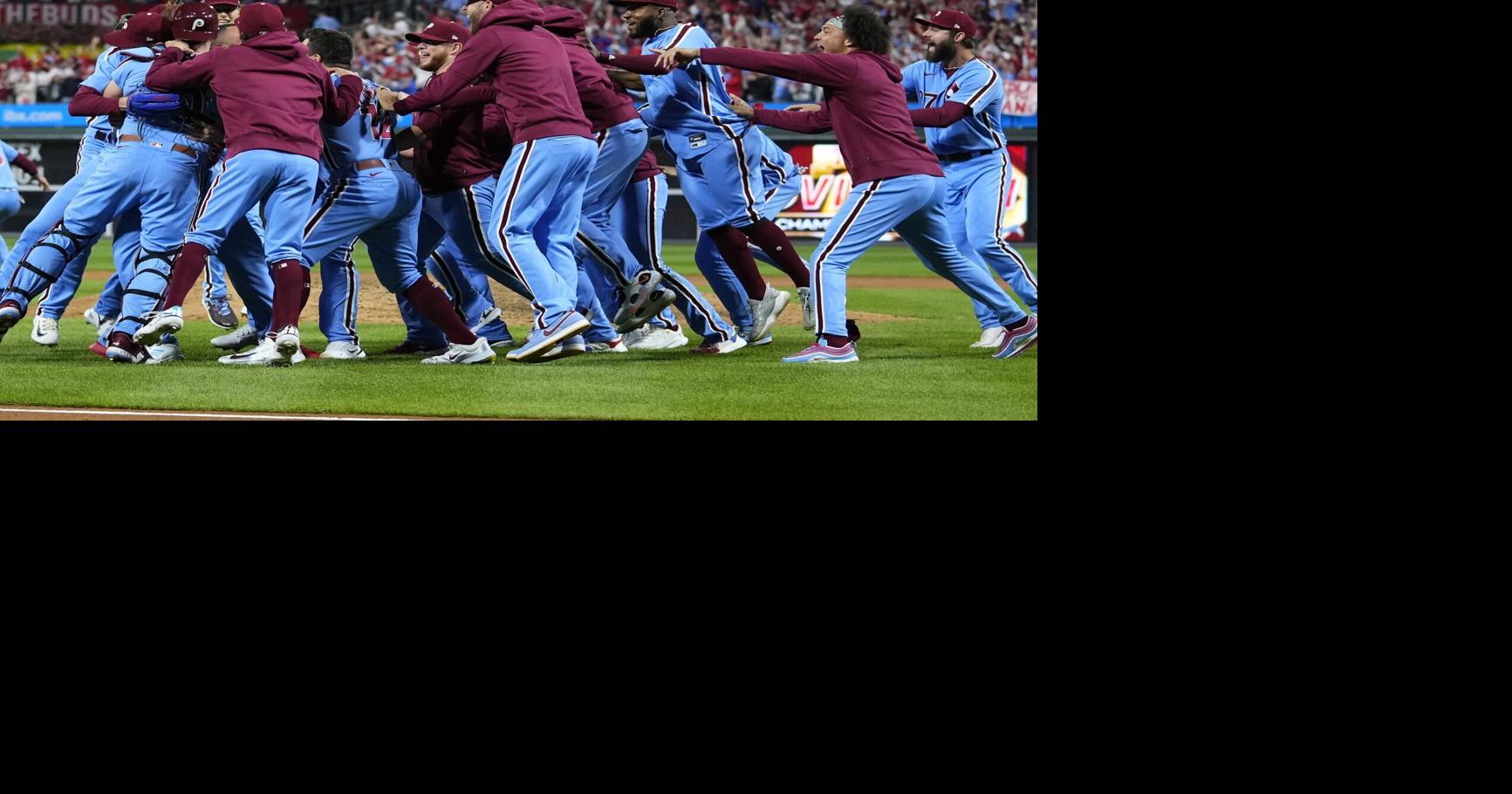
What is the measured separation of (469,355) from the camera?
5.60 metres

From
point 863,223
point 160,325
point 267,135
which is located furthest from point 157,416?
point 863,223

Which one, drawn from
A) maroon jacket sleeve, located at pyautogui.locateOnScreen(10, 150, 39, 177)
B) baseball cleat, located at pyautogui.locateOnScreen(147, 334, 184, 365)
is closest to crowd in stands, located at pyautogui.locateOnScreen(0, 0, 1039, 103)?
maroon jacket sleeve, located at pyautogui.locateOnScreen(10, 150, 39, 177)

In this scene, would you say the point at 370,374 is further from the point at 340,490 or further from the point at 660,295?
the point at 340,490

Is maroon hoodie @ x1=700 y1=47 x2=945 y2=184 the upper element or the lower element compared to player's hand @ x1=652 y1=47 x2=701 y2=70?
lower

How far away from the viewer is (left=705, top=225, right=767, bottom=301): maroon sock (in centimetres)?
626

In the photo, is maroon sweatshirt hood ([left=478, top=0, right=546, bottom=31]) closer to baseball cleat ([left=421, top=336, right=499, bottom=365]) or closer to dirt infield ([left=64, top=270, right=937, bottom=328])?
baseball cleat ([left=421, top=336, right=499, bottom=365])

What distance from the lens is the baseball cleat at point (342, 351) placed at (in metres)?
5.74

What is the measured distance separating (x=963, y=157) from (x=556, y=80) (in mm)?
1844

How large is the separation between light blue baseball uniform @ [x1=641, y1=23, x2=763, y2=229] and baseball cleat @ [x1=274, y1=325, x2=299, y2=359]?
1.67m

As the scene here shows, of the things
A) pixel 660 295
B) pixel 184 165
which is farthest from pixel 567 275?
pixel 184 165

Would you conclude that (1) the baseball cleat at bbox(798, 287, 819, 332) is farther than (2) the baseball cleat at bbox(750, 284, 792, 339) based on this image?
No

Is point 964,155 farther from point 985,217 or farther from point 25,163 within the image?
point 25,163

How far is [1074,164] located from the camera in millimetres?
4273

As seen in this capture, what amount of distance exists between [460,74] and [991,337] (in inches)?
94.8
